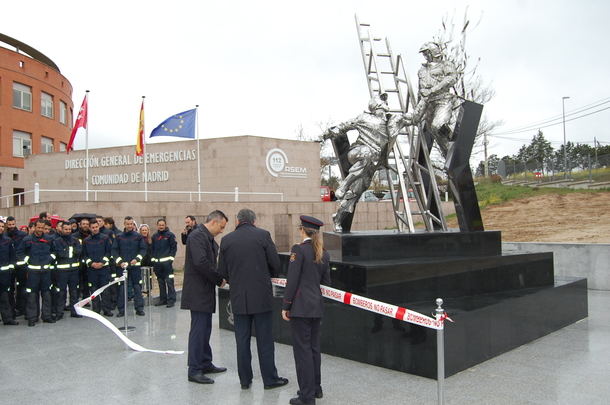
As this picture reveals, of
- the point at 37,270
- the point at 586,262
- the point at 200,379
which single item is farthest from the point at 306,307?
the point at 586,262

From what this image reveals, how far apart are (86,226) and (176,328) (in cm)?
291

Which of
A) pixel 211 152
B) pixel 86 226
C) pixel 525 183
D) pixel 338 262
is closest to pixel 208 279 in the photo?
pixel 338 262

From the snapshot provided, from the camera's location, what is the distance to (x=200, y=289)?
4.84 meters

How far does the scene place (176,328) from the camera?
7359 mm

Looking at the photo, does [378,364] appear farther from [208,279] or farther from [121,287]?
[121,287]

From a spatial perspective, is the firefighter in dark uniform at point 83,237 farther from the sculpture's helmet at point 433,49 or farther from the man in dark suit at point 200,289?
the sculpture's helmet at point 433,49

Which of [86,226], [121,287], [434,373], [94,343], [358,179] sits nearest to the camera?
[434,373]

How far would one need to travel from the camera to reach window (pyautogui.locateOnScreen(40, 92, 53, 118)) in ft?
112

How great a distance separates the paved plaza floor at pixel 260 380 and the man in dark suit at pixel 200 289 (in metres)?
0.22

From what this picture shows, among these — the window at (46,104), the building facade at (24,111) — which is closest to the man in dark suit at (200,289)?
the building facade at (24,111)

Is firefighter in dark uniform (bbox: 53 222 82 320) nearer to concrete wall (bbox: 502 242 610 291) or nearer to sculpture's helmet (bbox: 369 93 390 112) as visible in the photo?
sculpture's helmet (bbox: 369 93 390 112)

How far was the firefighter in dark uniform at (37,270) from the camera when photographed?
7695mm

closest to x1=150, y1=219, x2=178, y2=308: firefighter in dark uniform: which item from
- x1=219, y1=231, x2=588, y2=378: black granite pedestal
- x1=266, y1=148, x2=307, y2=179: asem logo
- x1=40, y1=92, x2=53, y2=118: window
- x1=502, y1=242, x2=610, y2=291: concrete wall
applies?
x1=219, y1=231, x2=588, y2=378: black granite pedestal

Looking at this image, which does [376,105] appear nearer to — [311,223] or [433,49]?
[433,49]
